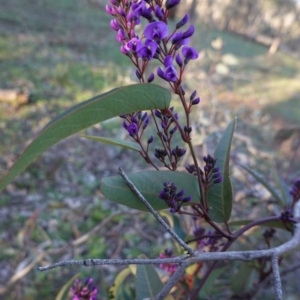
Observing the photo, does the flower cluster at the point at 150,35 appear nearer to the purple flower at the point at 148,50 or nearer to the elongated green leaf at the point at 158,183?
the purple flower at the point at 148,50

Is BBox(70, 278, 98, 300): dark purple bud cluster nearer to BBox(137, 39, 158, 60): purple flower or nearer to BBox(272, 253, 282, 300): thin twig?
BBox(272, 253, 282, 300): thin twig

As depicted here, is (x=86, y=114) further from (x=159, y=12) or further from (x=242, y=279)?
(x=242, y=279)

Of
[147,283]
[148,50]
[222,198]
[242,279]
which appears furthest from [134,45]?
[242,279]

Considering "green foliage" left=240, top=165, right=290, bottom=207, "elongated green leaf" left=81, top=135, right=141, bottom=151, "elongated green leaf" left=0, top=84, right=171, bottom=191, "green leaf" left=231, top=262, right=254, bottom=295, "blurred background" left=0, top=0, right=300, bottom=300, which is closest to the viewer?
"elongated green leaf" left=0, top=84, right=171, bottom=191

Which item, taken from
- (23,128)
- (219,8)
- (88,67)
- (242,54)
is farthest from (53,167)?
(219,8)

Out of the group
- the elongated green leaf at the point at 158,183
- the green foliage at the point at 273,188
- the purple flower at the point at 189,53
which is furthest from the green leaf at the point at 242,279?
the purple flower at the point at 189,53

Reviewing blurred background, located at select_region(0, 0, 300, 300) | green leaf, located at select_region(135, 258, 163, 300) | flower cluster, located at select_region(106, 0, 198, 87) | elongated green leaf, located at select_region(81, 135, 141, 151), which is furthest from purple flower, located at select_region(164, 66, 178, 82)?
blurred background, located at select_region(0, 0, 300, 300)

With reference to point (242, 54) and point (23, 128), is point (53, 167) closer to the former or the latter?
point (23, 128)
